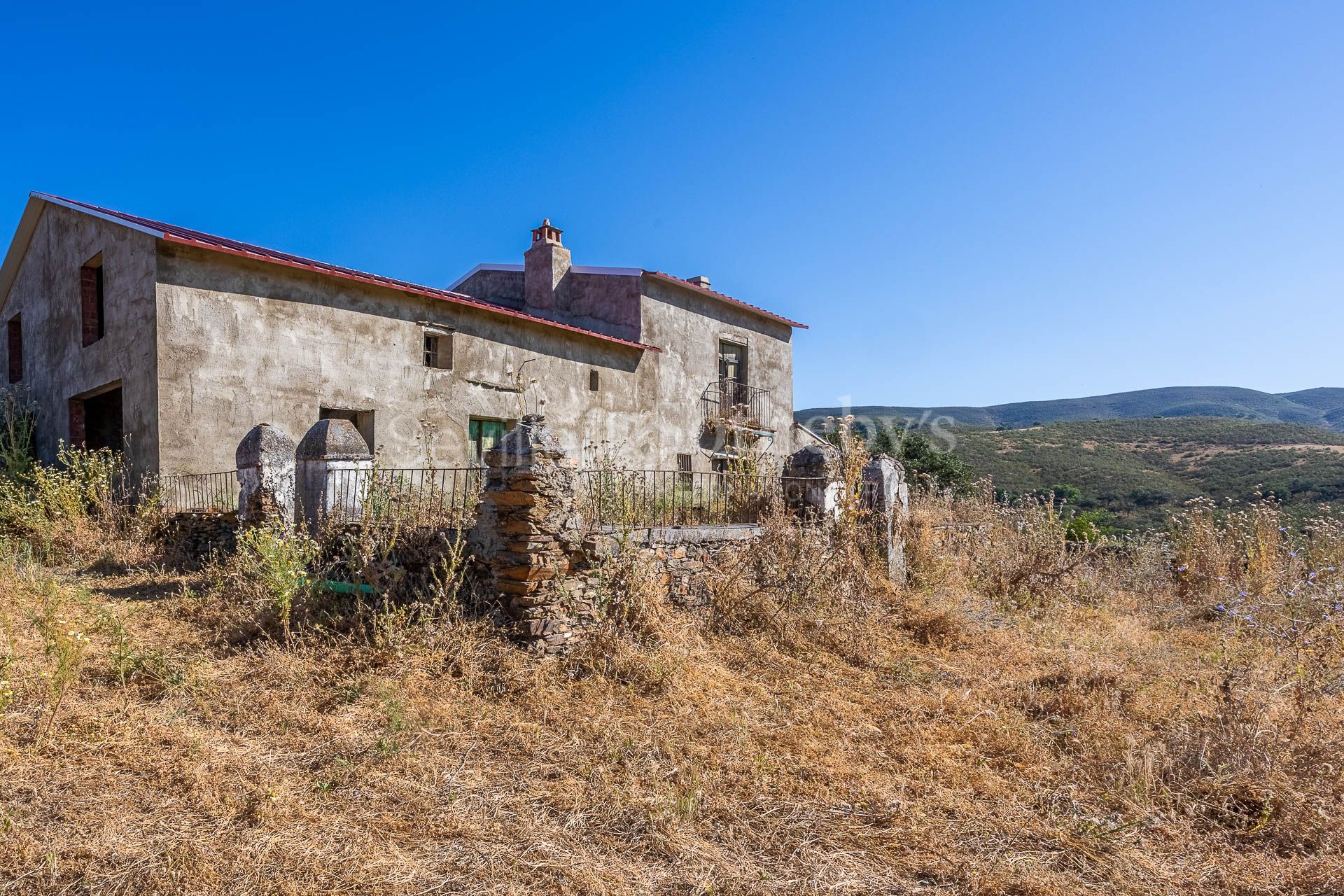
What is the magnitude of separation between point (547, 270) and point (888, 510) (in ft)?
38.0

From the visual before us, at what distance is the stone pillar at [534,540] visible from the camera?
5230mm

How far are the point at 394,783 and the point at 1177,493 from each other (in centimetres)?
2717

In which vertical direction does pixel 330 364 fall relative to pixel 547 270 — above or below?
below

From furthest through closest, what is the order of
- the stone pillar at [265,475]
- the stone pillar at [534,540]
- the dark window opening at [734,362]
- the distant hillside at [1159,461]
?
1. the distant hillside at [1159,461]
2. the dark window opening at [734,362]
3. the stone pillar at [265,475]
4. the stone pillar at [534,540]

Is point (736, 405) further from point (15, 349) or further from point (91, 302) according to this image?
point (15, 349)

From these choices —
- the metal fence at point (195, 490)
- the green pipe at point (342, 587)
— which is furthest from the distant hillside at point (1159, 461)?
the metal fence at point (195, 490)

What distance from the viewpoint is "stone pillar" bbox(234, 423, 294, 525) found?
24.2ft

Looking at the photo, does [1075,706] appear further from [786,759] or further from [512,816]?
[512,816]

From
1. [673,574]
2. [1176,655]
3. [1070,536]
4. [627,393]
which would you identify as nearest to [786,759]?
[673,574]

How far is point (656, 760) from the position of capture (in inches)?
153

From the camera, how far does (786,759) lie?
3.97m

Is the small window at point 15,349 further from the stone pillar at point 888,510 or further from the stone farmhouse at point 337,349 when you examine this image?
the stone pillar at point 888,510

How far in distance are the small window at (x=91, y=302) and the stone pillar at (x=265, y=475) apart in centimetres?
616

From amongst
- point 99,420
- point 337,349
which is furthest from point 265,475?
point 99,420
